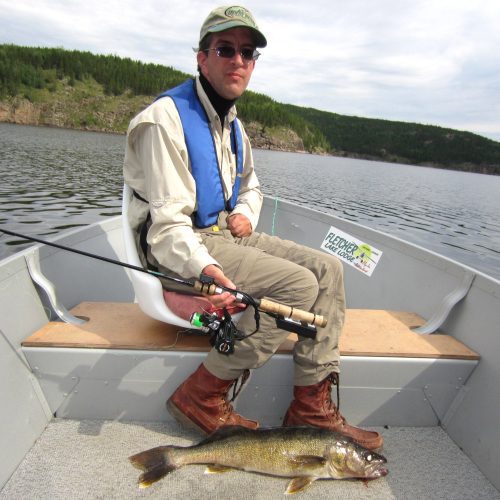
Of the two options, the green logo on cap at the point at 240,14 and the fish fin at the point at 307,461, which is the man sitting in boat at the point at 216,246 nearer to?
the green logo on cap at the point at 240,14

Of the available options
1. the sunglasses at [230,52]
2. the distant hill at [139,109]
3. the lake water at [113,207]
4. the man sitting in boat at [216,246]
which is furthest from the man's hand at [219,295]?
the distant hill at [139,109]

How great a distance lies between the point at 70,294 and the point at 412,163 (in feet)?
524

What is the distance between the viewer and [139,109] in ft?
309

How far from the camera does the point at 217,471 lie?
7.64 feet

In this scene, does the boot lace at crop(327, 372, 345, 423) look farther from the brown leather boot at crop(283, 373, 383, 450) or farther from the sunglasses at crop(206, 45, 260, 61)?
the sunglasses at crop(206, 45, 260, 61)

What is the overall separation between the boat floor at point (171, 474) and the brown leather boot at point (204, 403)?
0.73ft

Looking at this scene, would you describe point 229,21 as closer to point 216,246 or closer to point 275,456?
point 216,246

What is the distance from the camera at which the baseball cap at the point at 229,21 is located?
2441mm

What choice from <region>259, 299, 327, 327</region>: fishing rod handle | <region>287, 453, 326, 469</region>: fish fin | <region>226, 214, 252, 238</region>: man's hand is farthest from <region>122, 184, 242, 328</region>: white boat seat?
<region>287, 453, 326, 469</region>: fish fin

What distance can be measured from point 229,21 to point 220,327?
1.90m

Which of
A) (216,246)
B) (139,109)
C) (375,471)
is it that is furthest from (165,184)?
(139,109)

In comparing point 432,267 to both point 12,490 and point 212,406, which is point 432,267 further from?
point 12,490

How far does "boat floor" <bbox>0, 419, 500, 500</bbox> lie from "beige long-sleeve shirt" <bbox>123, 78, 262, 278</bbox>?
47.7 inches

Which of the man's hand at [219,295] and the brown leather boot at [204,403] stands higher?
the man's hand at [219,295]
